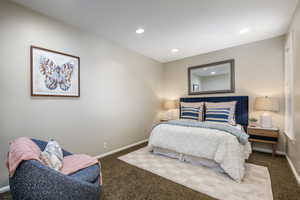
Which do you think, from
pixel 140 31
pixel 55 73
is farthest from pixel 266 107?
pixel 55 73

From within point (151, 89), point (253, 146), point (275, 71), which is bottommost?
point (253, 146)

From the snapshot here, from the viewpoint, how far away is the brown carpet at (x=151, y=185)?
169 cm

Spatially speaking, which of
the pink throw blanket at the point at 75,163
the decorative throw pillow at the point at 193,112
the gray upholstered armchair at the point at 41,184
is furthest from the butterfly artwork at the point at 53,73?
the decorative throw pillow at the point at 193,112

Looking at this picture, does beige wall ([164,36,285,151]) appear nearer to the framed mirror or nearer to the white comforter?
the framed mirror

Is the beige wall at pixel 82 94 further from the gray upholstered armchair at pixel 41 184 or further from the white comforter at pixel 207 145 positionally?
the gray upholstered armchair at pixel 41 184

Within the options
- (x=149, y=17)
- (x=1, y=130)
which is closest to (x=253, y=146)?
(x=149, y=17)

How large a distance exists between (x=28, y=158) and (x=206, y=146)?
2330 mm

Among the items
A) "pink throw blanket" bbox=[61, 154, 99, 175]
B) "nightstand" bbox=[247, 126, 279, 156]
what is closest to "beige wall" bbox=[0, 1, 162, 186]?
"pink throw blanket" bbox=[61, 154, 99, 175]

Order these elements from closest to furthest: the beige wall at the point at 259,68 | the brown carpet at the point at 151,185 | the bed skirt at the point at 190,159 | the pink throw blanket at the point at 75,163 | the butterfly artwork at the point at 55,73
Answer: the pink throw blanket at the point at 75,163 → the brown carpet at the point at 151,185 → the butterfly artwork at the point at 55,73 → the bed skirt at the point at 190,159 → the beige wall at the point at 259,68

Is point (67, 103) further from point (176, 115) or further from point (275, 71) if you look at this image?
point (275, 71)

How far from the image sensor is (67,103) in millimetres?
2434

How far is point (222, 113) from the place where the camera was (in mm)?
3191

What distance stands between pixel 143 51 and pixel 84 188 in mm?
3491

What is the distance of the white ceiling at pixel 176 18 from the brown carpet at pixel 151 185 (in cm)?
264
